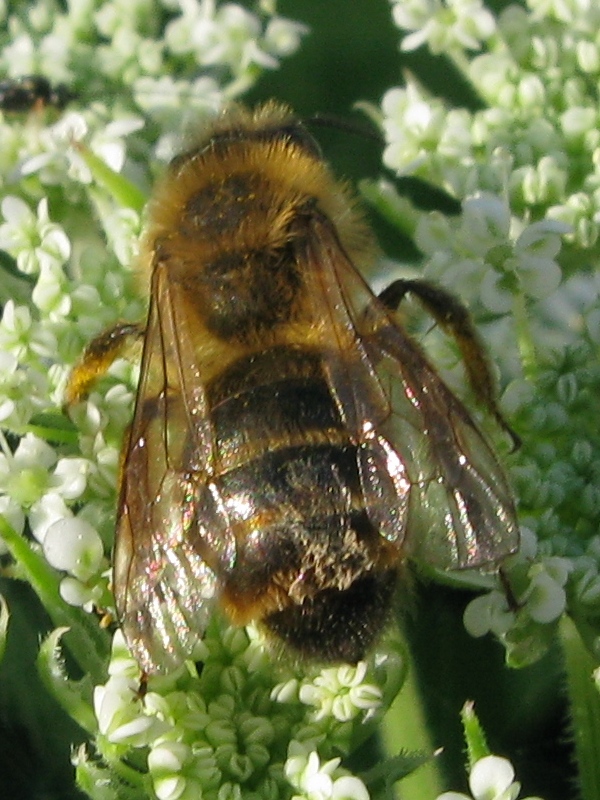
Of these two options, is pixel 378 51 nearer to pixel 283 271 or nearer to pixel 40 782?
pixel 283 271

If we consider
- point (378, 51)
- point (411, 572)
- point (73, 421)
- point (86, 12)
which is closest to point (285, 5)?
point (378, 51)

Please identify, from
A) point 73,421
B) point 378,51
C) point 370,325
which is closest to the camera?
point 370,325

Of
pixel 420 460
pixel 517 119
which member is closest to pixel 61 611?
pixel 420 460

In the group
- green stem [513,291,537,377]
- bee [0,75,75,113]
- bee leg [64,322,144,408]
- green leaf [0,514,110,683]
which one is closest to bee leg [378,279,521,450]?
green stem [513,291,537,377]

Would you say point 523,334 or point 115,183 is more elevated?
point 115,183

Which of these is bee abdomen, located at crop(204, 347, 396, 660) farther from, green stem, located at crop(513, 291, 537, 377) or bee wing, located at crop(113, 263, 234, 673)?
green stem, located at crop(513, 291, 537, 377)

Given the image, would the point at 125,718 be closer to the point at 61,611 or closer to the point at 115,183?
the point at 61,611
